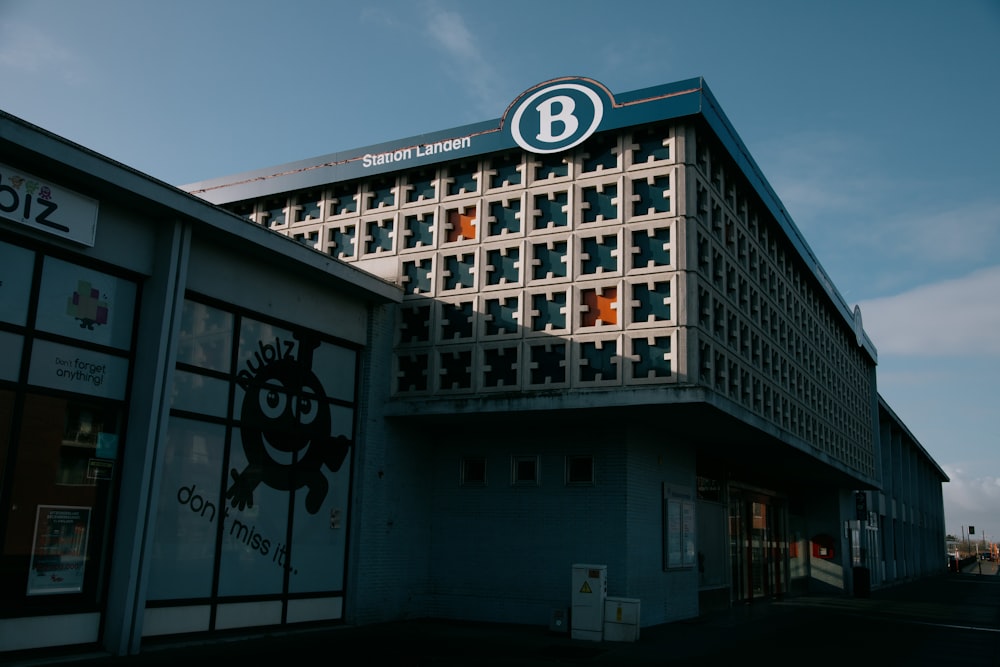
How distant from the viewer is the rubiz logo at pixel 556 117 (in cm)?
1933

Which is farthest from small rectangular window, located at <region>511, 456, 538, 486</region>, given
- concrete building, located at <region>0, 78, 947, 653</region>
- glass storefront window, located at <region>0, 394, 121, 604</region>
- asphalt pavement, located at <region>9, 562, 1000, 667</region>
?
glass storefront window, located at <region>0, 394, 121, 604</region>

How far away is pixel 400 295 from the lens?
2058 centimetres

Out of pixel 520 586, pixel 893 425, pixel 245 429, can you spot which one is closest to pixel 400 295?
pixel 245 429

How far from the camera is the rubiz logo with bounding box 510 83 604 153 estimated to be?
19.3 m

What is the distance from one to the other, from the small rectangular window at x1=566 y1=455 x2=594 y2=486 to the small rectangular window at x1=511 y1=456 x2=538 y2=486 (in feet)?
2.67

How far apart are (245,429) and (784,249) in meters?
18.0

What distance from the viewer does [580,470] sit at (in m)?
19.7

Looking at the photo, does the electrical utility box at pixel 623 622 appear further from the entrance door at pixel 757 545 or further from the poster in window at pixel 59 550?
the entrance door at pixel 757 545

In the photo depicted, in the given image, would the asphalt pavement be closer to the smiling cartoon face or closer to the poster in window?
the poster in window

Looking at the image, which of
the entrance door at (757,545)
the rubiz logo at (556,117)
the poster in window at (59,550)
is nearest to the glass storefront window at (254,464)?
the poster in window at (59,550)

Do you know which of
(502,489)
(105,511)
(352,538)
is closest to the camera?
(105,511)

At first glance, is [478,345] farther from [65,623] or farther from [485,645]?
[65,623]

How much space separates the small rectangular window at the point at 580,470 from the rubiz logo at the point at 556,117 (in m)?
6.88

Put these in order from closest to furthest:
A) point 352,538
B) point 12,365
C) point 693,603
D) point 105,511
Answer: point 12,365 < point 105,511 < point 352,538 < point 693,603
